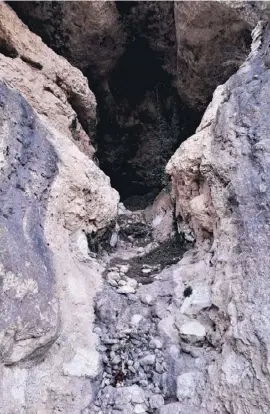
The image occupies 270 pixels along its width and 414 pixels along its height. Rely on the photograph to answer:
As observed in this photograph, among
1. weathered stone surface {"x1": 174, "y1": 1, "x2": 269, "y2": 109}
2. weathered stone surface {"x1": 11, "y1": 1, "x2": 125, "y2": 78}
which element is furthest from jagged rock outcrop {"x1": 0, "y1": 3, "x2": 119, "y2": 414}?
weathered stone surface {"x1": 174, "y1": 1, "x2": 269, "y2": 109}

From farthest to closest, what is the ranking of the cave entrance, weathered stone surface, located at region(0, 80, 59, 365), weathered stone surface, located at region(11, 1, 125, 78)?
the cave entrance
weathered stone surface, located at region(11, 1, 125, 78)
weathered stone surface, located at region(0, 80, 59, 365)

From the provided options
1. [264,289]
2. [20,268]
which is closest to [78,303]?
[20,268]

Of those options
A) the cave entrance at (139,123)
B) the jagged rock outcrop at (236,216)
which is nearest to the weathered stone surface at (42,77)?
the jagged rock outcrop at (236,216)

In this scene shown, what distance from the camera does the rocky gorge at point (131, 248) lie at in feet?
5.01

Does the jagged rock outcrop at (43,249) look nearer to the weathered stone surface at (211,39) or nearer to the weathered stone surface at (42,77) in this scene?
the weathered stone surface at (42,77)

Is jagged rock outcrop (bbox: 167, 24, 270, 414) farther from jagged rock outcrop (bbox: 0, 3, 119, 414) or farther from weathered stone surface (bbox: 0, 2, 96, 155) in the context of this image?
weathered stone surface (bbox: 0, 2, 96, 155)

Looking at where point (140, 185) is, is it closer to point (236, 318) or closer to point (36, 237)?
point (36, 237)

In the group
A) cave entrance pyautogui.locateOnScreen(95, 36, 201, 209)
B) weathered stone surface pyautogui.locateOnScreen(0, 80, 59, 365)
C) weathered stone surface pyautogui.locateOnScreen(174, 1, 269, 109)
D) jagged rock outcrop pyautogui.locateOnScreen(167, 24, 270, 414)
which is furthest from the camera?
cave entrance pyautogui.locateOnScreen(95, 36, 201, 209)

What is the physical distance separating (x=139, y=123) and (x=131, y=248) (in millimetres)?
2653

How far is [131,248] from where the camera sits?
2.76 metres

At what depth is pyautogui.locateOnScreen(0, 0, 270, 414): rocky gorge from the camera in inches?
60.1

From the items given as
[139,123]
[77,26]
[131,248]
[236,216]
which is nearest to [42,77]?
[77,26]

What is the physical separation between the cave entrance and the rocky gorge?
0.88 meters

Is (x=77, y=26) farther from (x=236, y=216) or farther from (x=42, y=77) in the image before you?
(x=236, y=216)
